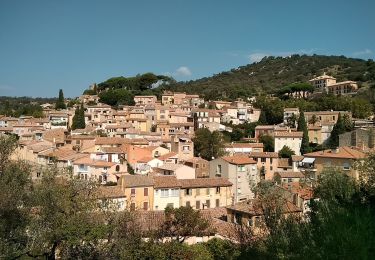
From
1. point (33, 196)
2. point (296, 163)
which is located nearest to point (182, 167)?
point (296, 163)

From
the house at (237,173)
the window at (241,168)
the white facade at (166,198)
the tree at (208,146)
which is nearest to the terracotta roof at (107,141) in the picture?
the tree at (208,146)

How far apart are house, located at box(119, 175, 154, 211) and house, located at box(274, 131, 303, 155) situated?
2516cm

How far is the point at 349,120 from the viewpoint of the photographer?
5500 cm

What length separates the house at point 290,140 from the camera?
52.9 metres

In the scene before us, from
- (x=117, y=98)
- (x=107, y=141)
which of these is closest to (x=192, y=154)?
(x=107, y=141)

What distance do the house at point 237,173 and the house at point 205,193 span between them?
1709mm

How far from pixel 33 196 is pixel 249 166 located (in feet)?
89.7

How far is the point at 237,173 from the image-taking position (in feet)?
129

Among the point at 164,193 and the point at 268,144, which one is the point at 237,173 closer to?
the point at 164,193

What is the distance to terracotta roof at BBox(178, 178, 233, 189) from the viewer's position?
115 ft

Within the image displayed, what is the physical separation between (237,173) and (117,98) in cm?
5153

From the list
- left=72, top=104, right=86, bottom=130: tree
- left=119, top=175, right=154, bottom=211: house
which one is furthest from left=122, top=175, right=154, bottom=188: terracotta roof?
left=72, top=104, right=86, bottom=130: tree

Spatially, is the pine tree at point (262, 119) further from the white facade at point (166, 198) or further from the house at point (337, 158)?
the white facade at point (166, 198)

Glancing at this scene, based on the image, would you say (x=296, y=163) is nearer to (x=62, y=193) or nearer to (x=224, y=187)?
(x=224, y=187)
